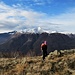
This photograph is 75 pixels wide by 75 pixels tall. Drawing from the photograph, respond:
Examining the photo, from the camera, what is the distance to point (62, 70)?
88.4 ft

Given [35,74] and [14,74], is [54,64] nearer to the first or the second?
[35,74]

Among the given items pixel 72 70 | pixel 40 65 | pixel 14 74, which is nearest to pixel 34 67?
pixel 40 65

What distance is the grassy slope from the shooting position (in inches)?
1064

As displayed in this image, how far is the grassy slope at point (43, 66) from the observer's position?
1064 inches

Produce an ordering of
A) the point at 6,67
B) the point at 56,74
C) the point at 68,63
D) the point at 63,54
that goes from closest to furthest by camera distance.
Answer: the point at 56,74, the point at 68,63, the point at 6,67, the point at 63,54

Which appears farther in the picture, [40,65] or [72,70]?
[40,65]

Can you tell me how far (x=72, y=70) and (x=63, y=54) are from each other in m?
6.30

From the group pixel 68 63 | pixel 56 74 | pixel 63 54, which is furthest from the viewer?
pixel 63 54

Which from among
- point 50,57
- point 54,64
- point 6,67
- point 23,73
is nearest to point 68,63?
point 54,64

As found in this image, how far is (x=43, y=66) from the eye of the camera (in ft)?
93.2

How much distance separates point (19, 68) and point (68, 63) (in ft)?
19.6

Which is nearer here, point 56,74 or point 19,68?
point 56,74

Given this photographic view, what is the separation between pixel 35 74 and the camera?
26.8m

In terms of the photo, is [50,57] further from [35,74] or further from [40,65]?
[35,74]
